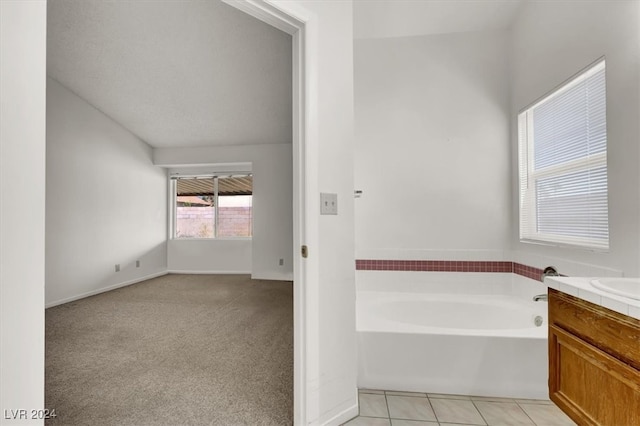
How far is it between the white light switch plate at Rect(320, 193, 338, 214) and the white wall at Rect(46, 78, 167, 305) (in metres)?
3.89

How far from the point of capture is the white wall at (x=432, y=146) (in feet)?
9.05

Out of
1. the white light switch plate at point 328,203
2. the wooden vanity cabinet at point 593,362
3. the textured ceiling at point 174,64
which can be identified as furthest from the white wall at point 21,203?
the textured ceiling at point 174,64

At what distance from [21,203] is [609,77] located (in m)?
2.60

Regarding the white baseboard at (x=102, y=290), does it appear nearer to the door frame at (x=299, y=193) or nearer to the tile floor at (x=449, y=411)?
the door frame at (x=299, y=193)

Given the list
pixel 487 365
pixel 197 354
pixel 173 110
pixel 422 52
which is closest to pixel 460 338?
pixel 487 365

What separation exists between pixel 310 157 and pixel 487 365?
5.26 feet

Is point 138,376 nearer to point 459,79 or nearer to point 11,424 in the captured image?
point 11,424

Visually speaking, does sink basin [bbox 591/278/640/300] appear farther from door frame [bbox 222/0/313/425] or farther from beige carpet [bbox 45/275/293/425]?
beige carpet [bbox 45/275/293/425]

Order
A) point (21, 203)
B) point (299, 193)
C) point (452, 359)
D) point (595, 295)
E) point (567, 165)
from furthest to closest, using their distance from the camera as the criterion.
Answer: point (567, 165) → point (452, 359) → point (299, 193) → point (595, 295) → point (21, 203)

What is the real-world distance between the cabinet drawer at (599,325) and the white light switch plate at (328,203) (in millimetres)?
1056

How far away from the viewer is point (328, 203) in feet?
5.27

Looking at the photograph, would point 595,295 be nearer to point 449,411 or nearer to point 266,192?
point 449,411

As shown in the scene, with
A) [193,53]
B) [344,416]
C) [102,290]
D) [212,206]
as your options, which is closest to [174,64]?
[193,53]

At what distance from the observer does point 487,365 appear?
6.07 ft
